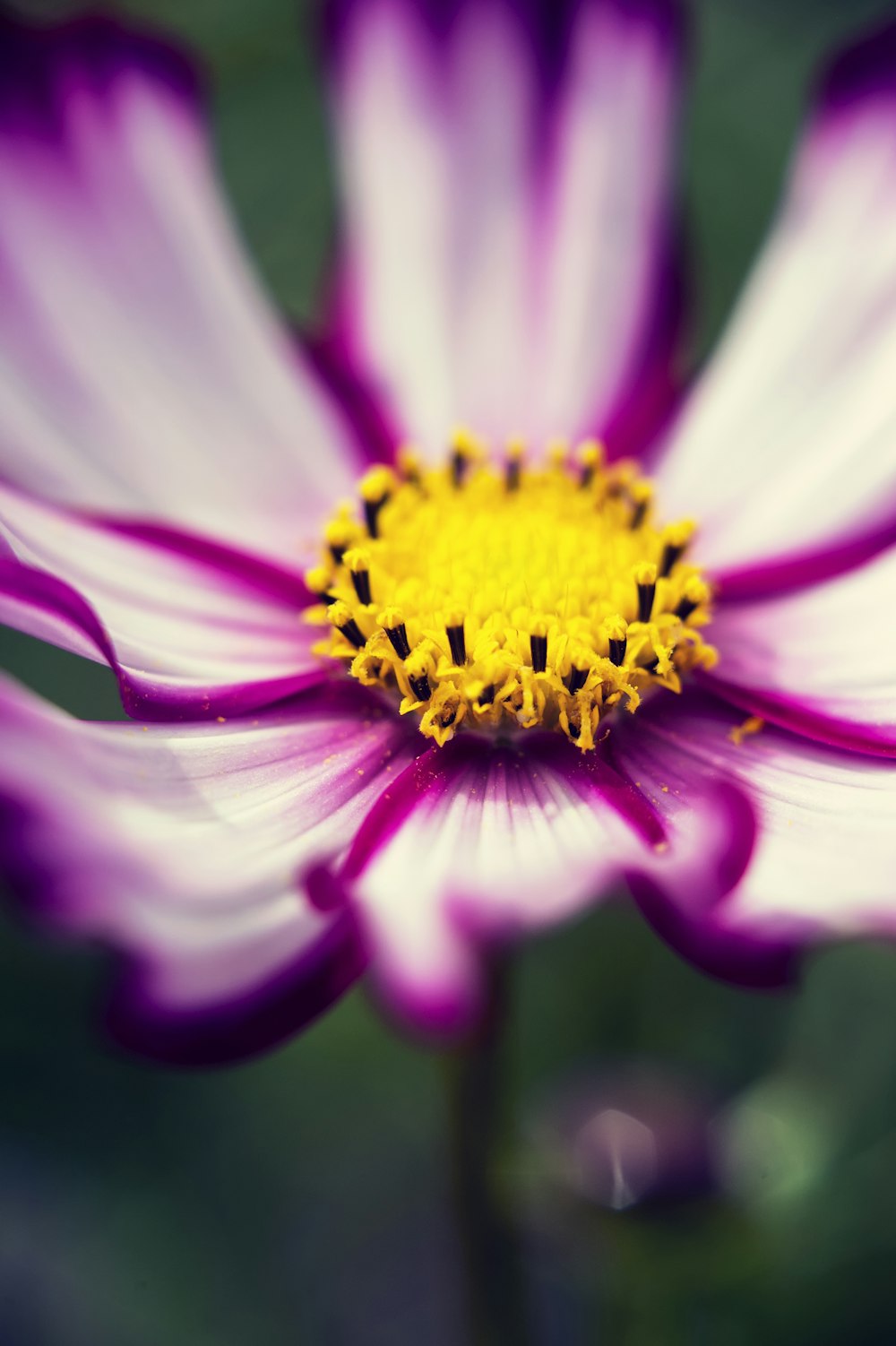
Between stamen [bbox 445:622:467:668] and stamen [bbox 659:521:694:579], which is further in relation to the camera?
stamen [bbox 659:521:694:579]

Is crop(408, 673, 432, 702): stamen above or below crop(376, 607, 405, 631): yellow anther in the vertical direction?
below

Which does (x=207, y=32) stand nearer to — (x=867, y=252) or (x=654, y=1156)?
(x=867, y=252)

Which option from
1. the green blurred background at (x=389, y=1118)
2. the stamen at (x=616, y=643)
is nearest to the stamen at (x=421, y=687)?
the stamen at (x=616, y=643)

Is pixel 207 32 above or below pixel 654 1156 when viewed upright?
above

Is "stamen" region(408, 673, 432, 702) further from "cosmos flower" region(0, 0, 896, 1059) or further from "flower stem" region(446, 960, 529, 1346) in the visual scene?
"flower stem" region(446, 960, 529, 1346)

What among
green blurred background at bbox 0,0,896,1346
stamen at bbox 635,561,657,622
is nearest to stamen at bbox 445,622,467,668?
stamen at bbox 635,561,657,622

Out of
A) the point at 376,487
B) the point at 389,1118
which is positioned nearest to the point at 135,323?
the point at 376,487

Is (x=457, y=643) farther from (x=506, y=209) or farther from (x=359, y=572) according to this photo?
(x=506, y=209)

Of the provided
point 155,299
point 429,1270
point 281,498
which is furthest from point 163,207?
point 429,1270
